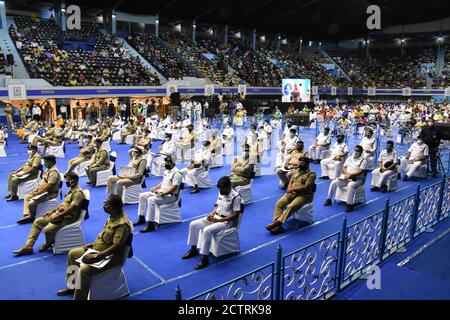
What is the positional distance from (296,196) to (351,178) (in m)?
1.98

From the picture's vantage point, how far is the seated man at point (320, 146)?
13.2 metres

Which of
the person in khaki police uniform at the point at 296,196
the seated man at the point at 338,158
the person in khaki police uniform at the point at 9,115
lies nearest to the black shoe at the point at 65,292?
the person in khaki police uniform at the point at 296,196

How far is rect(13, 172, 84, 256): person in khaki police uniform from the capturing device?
607cm

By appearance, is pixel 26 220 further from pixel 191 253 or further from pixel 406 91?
pixel 406 91

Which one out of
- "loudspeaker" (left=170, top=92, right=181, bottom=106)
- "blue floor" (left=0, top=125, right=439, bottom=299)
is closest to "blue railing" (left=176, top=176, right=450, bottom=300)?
"blue floor" (left=0, top=125, right=439, bottom=299)

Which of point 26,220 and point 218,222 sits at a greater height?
point 218,222

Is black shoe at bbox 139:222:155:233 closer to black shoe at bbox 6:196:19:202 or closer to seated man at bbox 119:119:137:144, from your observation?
black shoe at bbox 6:196:19:202

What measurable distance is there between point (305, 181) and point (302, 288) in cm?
249

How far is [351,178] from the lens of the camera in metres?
8.48

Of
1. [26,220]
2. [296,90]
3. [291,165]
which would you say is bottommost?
[26,220]

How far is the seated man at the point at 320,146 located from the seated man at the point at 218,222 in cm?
800

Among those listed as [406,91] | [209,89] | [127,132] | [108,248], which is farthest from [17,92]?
[406,91]

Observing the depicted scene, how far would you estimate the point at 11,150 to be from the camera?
15.8 metres
